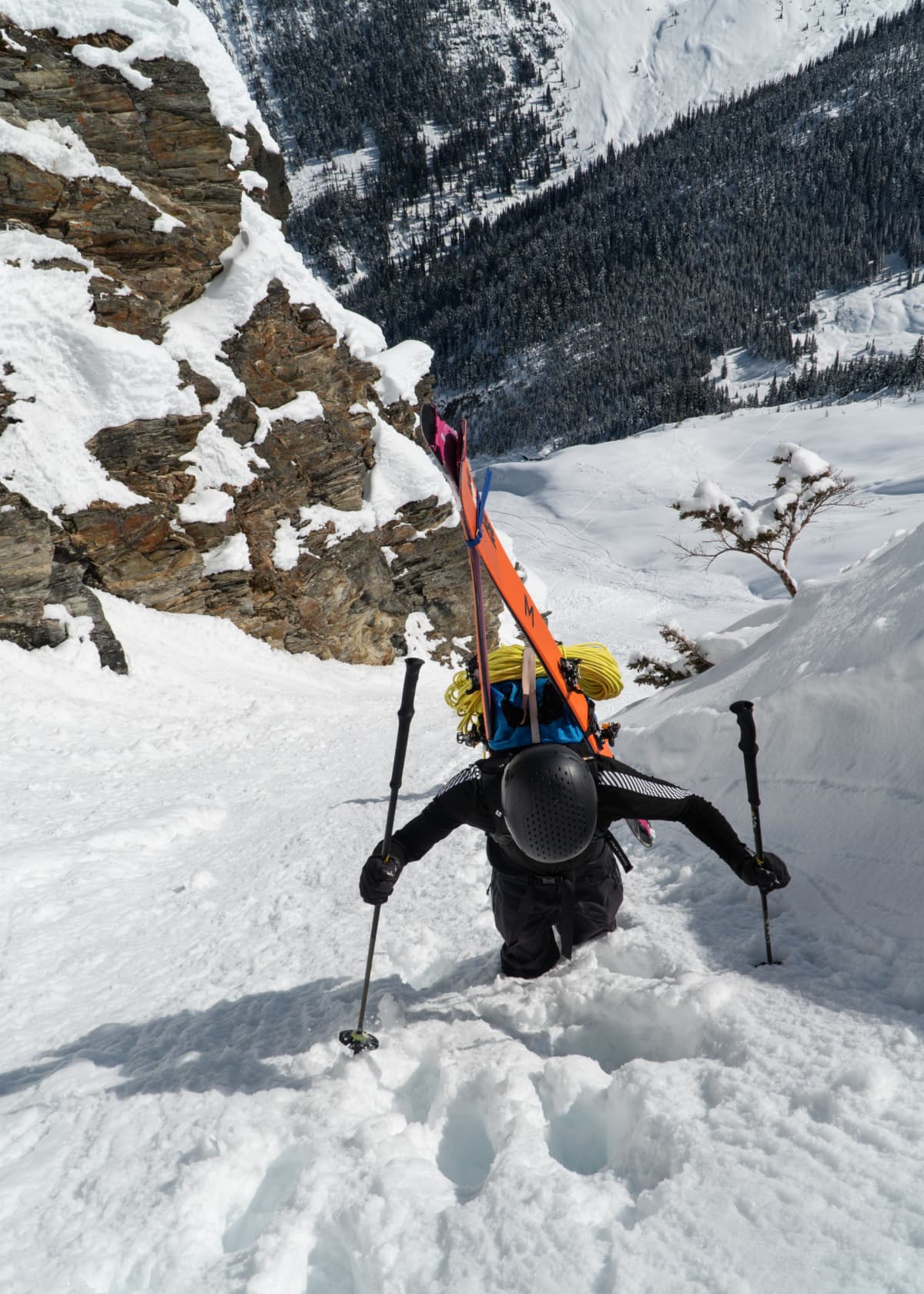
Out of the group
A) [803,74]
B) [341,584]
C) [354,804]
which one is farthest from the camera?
[803,74]

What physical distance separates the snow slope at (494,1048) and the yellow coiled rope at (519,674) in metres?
1.19

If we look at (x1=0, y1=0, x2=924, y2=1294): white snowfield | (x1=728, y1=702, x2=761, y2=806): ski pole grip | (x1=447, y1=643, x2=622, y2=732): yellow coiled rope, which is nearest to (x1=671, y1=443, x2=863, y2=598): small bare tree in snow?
(x1=0, y1=0, x2=924, y2=1294): white snowfield

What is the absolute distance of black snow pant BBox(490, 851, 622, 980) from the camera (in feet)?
10.2

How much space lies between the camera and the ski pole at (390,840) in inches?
106

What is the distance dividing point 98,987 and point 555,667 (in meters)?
3.14

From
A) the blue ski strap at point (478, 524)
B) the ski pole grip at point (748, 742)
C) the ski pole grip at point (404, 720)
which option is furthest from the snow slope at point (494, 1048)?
the blue ski strap at point (478, 524)

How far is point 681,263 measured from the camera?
144m

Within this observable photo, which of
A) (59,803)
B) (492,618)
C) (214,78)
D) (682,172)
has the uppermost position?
(682,172)

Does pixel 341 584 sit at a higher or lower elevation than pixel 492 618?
higher

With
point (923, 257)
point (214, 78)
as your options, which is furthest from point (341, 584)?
point (923, 257)

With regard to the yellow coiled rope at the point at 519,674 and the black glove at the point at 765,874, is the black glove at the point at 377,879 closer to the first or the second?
the yellow coiled rope at the point at 519,674

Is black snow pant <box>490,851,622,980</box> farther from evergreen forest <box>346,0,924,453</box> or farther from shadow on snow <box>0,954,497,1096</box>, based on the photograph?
evergreen forest <box>346,0,924,453</box>

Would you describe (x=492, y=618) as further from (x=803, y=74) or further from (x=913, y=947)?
(x=803, y=74)

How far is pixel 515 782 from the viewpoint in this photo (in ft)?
8.62
